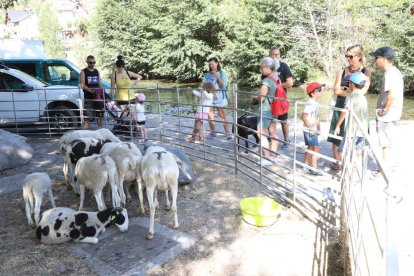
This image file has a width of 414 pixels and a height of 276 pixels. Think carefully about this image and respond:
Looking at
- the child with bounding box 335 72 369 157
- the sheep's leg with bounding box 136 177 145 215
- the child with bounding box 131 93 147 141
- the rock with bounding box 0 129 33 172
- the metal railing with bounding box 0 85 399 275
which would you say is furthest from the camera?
the child with bounding box 131 93 147 141

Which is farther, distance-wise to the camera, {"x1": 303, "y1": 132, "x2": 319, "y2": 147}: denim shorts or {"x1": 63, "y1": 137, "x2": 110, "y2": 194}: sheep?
{"x1": 303, "y1": 132, "x2": 319, "y2": 147}: denim shorts

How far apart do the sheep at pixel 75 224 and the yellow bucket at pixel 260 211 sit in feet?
5.10

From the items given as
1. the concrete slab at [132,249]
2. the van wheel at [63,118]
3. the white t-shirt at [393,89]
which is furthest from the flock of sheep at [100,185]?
the van wheel at [63,118]

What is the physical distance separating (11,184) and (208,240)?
12.9 ft

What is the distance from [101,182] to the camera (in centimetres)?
498

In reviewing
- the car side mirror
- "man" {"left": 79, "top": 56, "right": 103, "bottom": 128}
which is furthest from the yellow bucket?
the car side mirror

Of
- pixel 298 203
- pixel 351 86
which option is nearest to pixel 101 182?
pixel 298 203

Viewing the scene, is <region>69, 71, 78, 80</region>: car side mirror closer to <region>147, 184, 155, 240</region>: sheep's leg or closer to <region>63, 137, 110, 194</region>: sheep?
<region>63, 137, 110, 194</region>: sheep

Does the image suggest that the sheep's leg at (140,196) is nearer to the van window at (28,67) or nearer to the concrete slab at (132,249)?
the concrete slab at (132,249)

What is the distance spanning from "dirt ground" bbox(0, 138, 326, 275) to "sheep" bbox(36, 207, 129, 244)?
112mm

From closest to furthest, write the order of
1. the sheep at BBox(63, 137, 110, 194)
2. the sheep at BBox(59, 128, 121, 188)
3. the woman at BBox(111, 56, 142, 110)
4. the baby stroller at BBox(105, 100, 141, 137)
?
the sheep at BBox(63, 137, 110, 194) < the sheep at BBox(59, 128, 121, 188) < the baby stroller at BBox(105, 100, 141, 137) < the woman at BBox(111, 56, 142, 110)

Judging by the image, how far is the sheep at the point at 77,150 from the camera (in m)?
5.75

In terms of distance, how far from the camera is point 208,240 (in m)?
4.52

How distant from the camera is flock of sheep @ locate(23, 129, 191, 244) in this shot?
4.50 metres
